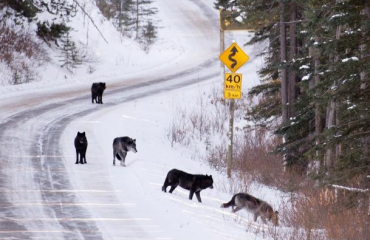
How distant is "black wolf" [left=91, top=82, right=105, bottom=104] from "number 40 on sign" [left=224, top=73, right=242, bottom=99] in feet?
38.2

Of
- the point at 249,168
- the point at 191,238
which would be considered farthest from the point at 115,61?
the point at 191,238

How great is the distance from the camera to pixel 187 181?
1409cm

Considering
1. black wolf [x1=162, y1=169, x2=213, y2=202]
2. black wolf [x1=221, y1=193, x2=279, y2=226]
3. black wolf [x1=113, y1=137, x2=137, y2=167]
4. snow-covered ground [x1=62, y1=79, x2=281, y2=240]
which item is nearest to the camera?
snow-covered ground [x1=62, y1=79, x2=281, y2=240]

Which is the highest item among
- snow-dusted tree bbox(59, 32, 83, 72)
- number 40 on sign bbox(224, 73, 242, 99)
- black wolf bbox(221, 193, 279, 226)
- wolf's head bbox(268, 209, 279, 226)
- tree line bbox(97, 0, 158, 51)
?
tree line bbox(97, 0, 158, 51)

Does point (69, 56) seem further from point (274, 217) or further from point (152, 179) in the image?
point (274, 217)

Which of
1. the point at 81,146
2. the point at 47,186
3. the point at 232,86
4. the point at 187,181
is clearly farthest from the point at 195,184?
the point at 81,146

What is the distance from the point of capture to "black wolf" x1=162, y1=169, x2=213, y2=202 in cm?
1392

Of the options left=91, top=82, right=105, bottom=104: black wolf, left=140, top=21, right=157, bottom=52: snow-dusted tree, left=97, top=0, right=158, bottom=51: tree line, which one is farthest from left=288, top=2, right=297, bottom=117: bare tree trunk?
left=140, top=21, right=157, bottom=52: snow-dusted tree

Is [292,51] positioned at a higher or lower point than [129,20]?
lower

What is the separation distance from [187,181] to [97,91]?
538 inches

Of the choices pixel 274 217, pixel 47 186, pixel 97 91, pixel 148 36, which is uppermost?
pixel 148 36

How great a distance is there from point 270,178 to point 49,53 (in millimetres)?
21046

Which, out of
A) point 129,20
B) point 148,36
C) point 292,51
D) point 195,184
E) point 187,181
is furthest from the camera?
point 129,20

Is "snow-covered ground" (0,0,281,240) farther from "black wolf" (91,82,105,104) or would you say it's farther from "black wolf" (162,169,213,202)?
"black wolf" (91,82,105,104)
